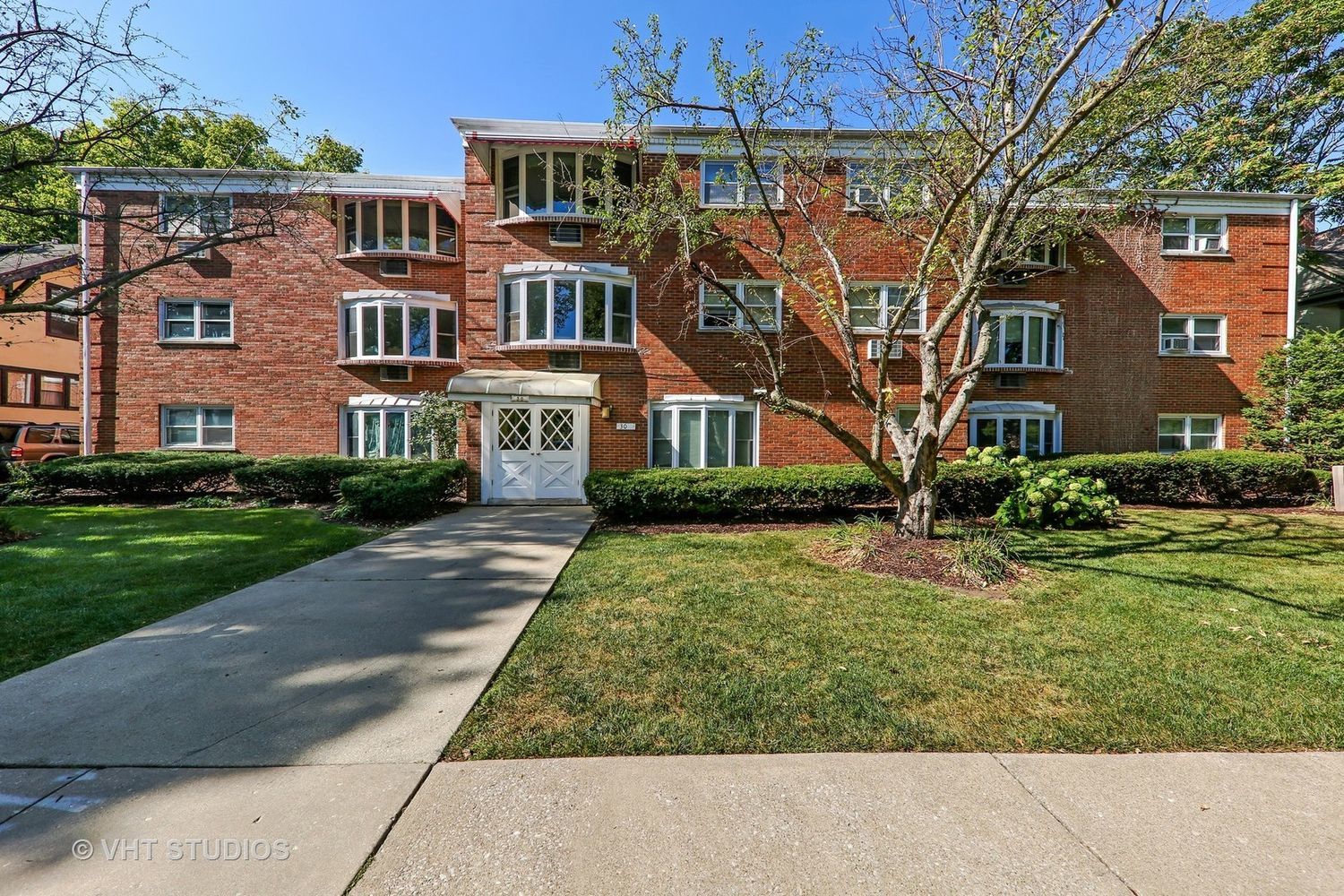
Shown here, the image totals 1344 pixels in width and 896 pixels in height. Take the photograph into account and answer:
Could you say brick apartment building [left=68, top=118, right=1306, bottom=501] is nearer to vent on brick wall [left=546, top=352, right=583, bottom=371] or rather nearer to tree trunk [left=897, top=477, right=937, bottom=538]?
vent on brick wall [left=546, top=352, right=583, bottom=371]

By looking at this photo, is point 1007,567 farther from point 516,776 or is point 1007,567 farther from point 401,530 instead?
point 401,530

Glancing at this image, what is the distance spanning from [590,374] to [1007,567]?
8.70 metres

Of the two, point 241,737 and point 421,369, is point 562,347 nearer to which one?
point 421,369

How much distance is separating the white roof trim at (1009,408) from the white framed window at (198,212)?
51.2 feet

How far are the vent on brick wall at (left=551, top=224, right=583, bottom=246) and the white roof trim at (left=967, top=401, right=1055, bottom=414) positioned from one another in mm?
10273

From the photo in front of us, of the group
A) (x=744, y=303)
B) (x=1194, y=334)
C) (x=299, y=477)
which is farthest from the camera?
(x=1194, y=334)

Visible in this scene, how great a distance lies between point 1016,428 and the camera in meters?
13.1

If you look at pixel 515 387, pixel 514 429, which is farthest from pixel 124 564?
pixel 514 429

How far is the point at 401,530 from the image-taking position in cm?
876

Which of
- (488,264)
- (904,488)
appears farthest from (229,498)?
(904,488)

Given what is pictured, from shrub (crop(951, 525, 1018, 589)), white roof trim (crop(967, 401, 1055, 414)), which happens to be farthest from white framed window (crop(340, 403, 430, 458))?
Answer: white roof trim (crop(967, 401, 1055, 414))

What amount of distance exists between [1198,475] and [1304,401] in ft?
12.7

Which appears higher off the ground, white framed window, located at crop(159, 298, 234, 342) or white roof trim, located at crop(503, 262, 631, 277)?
white roof trim, located at crop(503, 262, 631, 277)

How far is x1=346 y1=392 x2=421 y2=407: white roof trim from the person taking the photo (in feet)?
44.6
